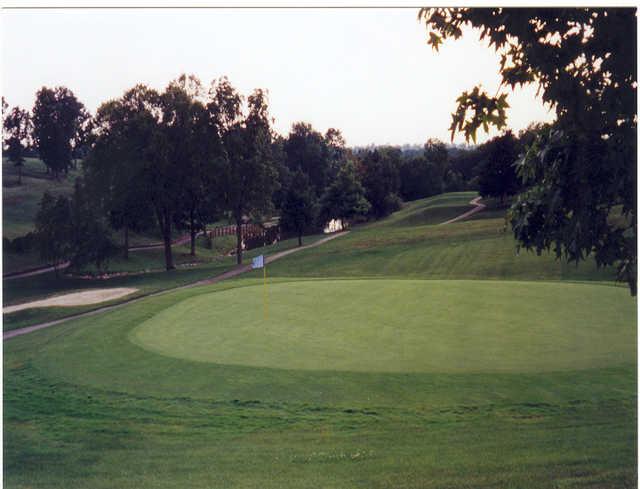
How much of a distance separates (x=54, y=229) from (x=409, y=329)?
5776 millimetres

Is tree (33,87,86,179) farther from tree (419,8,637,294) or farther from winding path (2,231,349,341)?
tree (419,8,637,294)

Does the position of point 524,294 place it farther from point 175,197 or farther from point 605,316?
point 175,197

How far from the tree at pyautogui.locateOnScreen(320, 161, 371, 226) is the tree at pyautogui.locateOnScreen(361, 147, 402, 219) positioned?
0.19 m

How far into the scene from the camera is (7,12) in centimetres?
579

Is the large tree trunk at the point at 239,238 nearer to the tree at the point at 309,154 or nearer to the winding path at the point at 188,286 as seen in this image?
the winding path at the point at 188,286

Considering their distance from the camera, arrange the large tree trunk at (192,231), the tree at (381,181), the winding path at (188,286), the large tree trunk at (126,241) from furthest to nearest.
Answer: the large tree trunk at (192,231) < the tree at (381,181) < the large tree trunk at (126,241) < the winding path at (188,286)

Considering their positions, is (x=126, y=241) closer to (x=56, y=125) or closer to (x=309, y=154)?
(x=56, y=125)

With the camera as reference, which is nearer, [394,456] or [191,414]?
[394,456]

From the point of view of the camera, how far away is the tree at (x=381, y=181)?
34.9 feet

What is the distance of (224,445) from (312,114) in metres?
4.53

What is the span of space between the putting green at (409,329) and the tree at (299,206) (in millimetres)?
2659

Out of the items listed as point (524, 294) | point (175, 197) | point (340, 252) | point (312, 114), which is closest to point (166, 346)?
point (312, 114)

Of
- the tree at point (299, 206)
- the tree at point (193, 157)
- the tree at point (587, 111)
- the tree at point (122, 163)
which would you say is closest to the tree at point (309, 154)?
the tree at point (299, 206)

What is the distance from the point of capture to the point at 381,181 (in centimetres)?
1198
